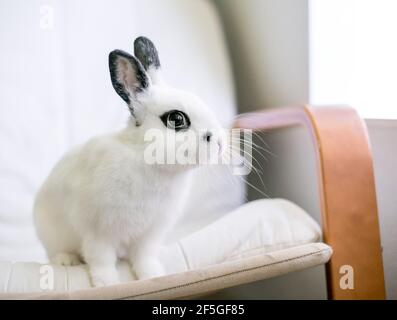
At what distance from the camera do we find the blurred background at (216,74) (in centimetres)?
63

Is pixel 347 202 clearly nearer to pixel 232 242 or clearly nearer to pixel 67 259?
pixel 232 242

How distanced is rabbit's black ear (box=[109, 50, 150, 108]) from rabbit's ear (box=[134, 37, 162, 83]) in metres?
0.03

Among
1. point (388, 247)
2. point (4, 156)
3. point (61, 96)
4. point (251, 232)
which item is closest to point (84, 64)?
point (61, 96)

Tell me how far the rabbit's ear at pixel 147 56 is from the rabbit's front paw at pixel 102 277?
25 centimetres

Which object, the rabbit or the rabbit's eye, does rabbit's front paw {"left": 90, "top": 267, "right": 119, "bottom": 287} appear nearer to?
the rabbit

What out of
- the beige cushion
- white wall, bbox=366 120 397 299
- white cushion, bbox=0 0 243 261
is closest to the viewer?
the beige cushion

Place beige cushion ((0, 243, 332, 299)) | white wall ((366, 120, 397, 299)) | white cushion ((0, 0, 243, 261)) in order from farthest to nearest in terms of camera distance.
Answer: white wall ((366, 120, 397, 299)) → white cushion ((0, 0, 243, 261)) → beige cushion ((0, 243, 332, 299))

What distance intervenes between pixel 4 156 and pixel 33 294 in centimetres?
21

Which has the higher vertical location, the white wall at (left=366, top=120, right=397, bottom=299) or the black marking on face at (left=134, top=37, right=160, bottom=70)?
the black marking on face at (left=134, top=37, right=160, bottom=70)

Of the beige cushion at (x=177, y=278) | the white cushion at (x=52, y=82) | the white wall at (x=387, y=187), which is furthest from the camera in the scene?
the white wall at (x=387, y=187)

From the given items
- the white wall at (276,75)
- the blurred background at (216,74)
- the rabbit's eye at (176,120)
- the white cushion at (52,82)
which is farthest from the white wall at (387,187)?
the rabbit's eye at (176,120)

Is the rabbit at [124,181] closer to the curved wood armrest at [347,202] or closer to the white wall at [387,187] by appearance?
the curved wood armrest at [347,202]

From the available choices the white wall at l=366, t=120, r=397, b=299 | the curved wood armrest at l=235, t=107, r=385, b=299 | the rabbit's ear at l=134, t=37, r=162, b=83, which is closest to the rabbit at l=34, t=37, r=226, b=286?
the rabbit's ear at l=134, t=37, r=162, b=83

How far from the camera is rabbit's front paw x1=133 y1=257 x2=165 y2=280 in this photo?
618mm
